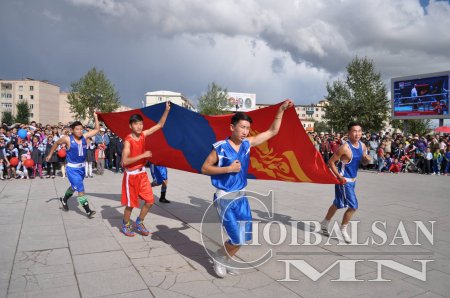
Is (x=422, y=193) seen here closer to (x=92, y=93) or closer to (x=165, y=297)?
(x=165, y=297)

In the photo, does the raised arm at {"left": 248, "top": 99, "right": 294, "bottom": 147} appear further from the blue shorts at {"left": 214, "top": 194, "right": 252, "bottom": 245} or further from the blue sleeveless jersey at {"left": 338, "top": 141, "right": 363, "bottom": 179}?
the blue sleeveless jersey at {"left": 338, "top": 141, "right": 363, "bottom": 179}

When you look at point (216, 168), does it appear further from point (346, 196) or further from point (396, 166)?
point (396, 166)

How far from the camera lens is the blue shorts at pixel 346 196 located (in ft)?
17.0

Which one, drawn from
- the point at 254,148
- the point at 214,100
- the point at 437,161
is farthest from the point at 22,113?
the point at 254,148

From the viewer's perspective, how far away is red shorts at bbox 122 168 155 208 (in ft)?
17.4

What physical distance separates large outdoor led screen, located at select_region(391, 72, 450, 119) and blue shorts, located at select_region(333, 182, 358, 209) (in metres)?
22.0

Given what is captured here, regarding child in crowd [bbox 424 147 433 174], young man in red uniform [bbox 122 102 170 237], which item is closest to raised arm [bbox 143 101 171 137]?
young man in red uniform [bbox 122 102 170 237]

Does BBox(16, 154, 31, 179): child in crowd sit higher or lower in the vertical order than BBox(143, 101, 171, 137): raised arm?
lower

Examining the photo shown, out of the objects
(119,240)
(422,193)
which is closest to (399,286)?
(119,240)

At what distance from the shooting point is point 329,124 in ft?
134

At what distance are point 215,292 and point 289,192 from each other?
6.44 metres

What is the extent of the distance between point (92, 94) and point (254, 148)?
50242 millimetres

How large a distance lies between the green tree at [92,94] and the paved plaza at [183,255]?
149 ft

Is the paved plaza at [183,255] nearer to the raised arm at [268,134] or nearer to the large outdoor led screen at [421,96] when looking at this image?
the raised arm at [268,134]
